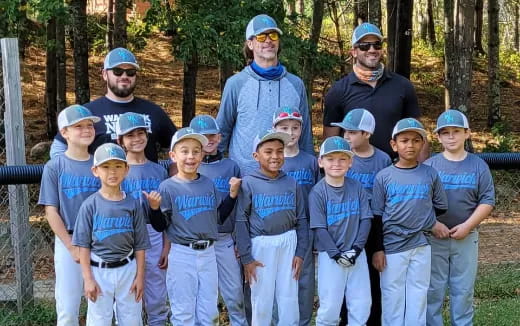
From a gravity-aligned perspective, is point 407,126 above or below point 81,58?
below

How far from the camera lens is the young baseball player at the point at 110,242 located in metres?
4.43

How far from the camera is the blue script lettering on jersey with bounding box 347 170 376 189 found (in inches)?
201

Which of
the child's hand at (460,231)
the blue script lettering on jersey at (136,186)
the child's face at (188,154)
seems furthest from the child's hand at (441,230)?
the blue script lettering on jersey at (136,186)

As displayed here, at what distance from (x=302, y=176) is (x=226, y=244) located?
28.3 inches

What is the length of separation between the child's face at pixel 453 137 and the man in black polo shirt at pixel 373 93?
187 mm

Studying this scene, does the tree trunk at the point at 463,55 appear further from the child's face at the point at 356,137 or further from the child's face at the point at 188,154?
the child's face at the point at 188,154

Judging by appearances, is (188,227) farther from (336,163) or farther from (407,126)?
(407,126)

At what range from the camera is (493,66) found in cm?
1917

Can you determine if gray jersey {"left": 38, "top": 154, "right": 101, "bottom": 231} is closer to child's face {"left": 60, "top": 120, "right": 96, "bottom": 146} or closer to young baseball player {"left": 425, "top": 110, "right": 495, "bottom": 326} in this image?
child's face {"left": 60, "top": 120, "right": 96, "bottom": 146}

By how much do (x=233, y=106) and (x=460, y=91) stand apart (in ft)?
29.4

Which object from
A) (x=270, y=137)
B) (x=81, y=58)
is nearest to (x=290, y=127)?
(x=270, y=137)

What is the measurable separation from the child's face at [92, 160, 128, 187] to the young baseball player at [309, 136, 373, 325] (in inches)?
51.4

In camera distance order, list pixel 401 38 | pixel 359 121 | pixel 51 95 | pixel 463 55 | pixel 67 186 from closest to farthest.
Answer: pixel 67 186 → pixel 359 121 → pixel 463 55 → pixel 51 95 → pixel 401 38

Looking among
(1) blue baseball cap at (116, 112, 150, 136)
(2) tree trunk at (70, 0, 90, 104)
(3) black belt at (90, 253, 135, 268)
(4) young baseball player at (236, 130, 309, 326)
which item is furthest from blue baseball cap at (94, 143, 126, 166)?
(2) tree trunk at (70, 0, 90, 104)
